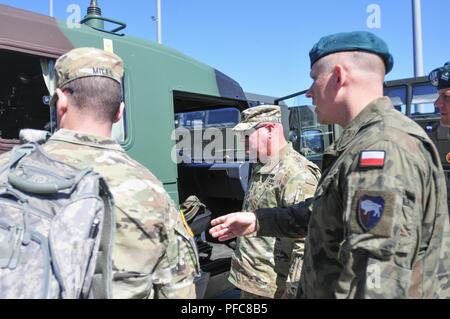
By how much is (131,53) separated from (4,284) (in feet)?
7.34

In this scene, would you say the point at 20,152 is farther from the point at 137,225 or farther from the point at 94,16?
the point at 94,16

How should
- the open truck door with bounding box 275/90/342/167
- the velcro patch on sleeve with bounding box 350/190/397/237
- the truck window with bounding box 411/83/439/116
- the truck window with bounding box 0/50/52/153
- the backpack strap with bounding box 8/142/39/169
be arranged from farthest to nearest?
the truck window with bounding box 411/83/439/116 → the open truck door with bounding box 275/90/342/167 → the truck window with bounding box 0/50/52/153 → the backpack strap with bounding box 8/142/39/169 → the velcro patch on sleeve with bounding box 350/190/397/237

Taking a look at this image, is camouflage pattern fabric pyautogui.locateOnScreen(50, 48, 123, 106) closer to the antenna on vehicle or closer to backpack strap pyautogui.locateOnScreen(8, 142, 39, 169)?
backpack strap pyautogui.locateOnScreen(8, 142, 39, 169)

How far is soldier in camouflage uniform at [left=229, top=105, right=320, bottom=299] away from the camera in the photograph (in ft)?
7.68

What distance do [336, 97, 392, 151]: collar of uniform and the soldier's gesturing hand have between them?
688mm

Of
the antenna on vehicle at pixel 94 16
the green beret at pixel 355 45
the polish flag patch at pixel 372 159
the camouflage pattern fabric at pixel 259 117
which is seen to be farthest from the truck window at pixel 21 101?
the polish flag patch at pixel 372 159

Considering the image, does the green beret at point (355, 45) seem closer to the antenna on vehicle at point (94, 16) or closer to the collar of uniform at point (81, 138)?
the collar of uniform at point (81, 138)

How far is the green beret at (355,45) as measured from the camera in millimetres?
1376

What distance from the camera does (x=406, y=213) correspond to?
3.54ft

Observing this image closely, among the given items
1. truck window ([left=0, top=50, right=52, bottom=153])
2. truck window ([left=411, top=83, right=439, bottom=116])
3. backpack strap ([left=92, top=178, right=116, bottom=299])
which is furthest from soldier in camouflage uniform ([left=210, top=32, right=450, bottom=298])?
truck window ([left=411, top=83, right=439, bottom=116])

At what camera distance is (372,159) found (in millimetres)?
1128

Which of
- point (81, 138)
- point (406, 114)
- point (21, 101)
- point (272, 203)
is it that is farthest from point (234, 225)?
point (406, 114)

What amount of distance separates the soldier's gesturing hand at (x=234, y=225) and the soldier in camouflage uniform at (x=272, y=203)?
1.36 feet

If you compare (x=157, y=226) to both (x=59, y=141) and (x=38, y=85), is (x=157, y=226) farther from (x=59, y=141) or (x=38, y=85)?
(x=38, y=85)
